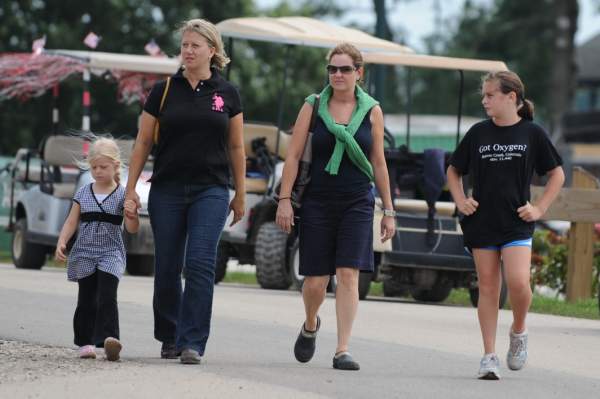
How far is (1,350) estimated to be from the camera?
9961 millimetres

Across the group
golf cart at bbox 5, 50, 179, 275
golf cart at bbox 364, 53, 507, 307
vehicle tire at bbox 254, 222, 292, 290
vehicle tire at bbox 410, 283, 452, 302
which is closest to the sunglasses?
golf cart at bbox 364, 53, 507, 307

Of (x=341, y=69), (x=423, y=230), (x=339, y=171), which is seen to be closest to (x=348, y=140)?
(x=339, y=171)

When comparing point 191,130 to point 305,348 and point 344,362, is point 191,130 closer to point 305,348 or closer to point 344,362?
point 305,348

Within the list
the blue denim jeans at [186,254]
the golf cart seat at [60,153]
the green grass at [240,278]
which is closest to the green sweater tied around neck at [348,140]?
the blue denim jeans at [186,254]

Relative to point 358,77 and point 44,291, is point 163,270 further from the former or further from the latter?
point 44,291

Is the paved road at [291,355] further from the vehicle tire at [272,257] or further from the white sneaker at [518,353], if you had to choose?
the vehicle tire at [272,257]

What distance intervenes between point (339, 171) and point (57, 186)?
37.3 feet

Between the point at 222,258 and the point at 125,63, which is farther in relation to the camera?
the point at 125,63

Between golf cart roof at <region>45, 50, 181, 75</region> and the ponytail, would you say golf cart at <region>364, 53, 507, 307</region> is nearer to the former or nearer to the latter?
golf cart roof at <region>45, 50, 181, 75</region>

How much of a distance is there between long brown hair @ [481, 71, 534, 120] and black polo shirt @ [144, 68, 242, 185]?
1.42m

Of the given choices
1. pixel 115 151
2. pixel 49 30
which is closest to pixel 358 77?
pixel 115 151

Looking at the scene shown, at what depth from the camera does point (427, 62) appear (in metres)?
18.1

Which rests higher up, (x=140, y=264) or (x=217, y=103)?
(x=217, y=103)

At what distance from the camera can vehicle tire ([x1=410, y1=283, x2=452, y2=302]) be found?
18031 mm
